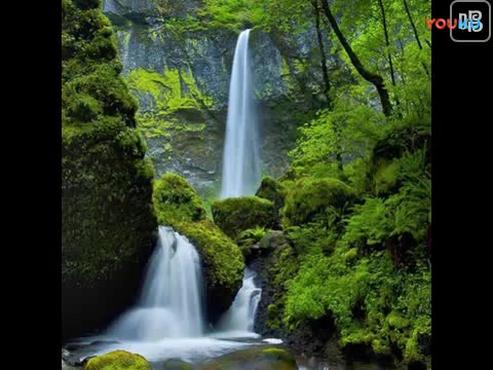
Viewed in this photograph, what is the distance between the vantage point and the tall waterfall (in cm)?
2983

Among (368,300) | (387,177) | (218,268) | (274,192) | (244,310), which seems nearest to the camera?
(368,300)

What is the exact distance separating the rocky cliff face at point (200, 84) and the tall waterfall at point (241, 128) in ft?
1.37

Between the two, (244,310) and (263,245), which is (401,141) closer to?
(244,310)

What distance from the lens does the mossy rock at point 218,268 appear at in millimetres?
12141

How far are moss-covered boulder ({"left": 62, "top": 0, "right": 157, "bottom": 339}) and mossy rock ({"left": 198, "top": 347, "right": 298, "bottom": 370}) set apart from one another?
2882 mm

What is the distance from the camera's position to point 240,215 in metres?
16.4

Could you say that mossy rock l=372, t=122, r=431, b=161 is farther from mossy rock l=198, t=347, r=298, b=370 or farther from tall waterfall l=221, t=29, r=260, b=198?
tall waterfall l=221, t=29, r=260, b=198

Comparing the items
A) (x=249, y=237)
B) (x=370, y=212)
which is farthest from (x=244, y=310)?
(x=370, y=212)

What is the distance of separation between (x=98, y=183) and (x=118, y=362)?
3.77 metres

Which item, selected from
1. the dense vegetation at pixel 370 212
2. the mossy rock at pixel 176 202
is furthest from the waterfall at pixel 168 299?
the dense vegetation at pixel 370 212

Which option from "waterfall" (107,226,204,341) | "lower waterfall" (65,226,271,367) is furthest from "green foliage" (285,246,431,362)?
"waterfall" (107,226,204,341)

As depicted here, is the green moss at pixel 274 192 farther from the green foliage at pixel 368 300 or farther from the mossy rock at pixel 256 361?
the mossy rock at pixel 256 361
